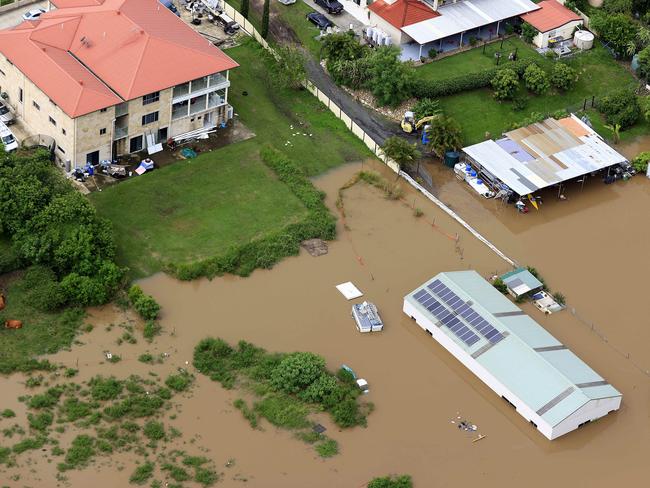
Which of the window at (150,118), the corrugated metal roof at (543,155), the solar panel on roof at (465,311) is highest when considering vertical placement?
the window at (150,118)

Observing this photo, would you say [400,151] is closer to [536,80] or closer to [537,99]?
[536,80]

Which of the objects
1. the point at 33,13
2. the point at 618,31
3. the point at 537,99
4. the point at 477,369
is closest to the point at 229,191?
the point at 477,369

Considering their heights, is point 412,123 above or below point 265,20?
below

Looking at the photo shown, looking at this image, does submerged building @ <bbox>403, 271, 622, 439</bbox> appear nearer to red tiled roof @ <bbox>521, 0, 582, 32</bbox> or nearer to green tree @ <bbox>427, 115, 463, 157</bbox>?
green tree @ <bbox>427, 115, 463, 157</bbox>

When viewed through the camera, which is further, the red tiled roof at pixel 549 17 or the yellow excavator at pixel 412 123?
the red tiled roof at pixel 549 17

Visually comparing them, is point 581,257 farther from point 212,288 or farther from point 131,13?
point 131,13

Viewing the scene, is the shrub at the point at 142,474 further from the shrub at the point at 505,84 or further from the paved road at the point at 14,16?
the paved road at the point at 14,16

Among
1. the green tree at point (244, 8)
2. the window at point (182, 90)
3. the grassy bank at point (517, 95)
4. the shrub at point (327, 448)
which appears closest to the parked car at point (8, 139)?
the window at point (182, 90)

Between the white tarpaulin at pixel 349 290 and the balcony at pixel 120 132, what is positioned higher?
the balcony at pixel 120 132

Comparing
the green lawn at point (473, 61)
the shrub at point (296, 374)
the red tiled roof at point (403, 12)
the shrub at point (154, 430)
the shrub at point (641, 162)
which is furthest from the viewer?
the red tiled roof at point (403, 12)
